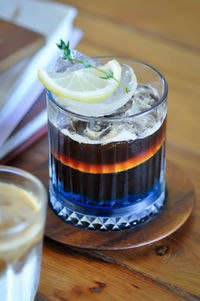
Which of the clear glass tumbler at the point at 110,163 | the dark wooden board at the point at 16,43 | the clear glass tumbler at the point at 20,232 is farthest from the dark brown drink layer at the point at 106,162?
the dark wooden board at the point at 16,43

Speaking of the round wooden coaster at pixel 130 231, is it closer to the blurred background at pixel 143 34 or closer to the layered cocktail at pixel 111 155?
the layered cocktail at pixel 111 155

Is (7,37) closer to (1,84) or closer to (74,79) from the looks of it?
(1,84)

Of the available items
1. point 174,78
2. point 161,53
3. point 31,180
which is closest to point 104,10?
point 161,53

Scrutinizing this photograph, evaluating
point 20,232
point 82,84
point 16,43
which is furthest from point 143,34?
point 20,232

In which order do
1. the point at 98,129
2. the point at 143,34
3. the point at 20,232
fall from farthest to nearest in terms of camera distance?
the point at 143,34
the point at 98,129
the point at 20,232

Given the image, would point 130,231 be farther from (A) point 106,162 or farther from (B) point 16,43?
(B) point 16,43

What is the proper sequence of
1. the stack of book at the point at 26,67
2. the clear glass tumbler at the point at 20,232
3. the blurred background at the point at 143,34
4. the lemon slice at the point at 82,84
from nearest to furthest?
the clear glass tumbler at the point at 20,232
the lemon slice at the point at 82,84
the stack of book at the point at 26,67
the blurred background at the point at 143,34
